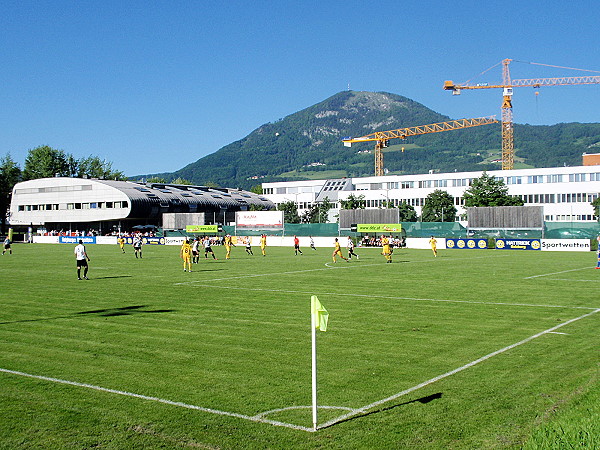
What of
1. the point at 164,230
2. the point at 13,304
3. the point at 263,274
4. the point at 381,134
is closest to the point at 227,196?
the point at 164,230

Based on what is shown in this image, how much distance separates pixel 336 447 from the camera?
736 centimetres

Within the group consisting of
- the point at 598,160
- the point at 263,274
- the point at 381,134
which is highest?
the point at 381,134

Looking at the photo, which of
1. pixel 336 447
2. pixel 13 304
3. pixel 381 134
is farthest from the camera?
pixel 381 134

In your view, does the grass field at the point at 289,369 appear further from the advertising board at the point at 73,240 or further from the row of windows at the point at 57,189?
the row of windows at the point at 57,189

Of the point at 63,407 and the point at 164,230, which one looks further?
the point at 164,230

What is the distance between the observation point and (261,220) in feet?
273

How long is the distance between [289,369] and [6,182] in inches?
5489

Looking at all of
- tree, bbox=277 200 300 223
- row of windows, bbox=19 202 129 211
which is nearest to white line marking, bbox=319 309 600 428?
row of windows, bbox=19 202 129 211

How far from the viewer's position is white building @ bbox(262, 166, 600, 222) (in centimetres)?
10462

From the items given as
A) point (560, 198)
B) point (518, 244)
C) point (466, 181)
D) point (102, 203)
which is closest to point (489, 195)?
point (560, 198)

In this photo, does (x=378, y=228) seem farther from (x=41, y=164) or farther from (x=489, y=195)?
(x=41, y=164)

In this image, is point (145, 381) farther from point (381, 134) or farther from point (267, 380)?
point (381, 134)

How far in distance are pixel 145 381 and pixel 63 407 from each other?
162 cm

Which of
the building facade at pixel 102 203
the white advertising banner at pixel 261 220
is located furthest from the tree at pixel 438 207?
the white advertising banner at pixel 261 220
